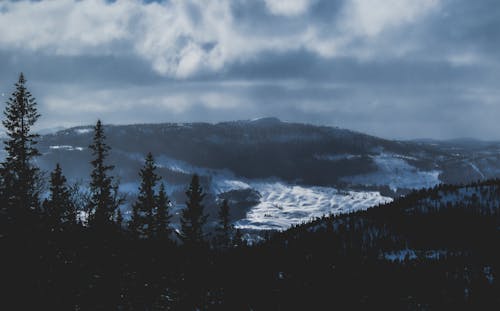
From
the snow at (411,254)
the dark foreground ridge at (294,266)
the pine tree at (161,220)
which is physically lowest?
the snow at (411,254)

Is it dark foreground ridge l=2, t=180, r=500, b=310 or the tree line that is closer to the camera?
dark foreground ridge l=2, t=180, r=500, b=310

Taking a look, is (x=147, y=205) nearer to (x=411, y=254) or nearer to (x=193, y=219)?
(x=193, y=219)

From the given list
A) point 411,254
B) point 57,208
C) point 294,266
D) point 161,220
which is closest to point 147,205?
point 161,220

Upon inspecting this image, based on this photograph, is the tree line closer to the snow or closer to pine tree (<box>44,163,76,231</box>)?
pine tree (<box>44,163,76,231</box>)

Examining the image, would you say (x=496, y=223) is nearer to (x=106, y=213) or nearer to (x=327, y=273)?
(x=327, y=273)

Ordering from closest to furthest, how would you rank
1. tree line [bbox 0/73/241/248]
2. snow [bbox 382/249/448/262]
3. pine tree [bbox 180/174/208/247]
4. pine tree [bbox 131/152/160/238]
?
tree line [bbox 0/73/241/248]
pine tree [bbox 131/152/160/238]
pine tree [bbox 180/174/208/247]
snow [bbox 382/249/448/262]

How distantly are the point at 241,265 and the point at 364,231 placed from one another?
4019cm

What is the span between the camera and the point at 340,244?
10794cm

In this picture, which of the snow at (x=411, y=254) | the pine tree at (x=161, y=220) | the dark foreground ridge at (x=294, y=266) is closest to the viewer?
the dark foreground ridge at (x=294, y=266)

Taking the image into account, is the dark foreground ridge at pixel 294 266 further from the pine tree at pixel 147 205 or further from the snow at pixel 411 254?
the pine tree at pixel 147 205

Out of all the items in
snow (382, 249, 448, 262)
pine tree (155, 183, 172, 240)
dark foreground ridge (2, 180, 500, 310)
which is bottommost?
snow (382, 249, 448, 262)

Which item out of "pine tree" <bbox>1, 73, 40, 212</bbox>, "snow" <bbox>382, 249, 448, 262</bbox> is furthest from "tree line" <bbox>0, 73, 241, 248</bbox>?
"snow" <bbox>382, 249, 448, 262</bbox>

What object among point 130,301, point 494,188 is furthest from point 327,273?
point 494,188

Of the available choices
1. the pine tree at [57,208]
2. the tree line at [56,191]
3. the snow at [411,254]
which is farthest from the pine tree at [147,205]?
the snow at [411,254]
